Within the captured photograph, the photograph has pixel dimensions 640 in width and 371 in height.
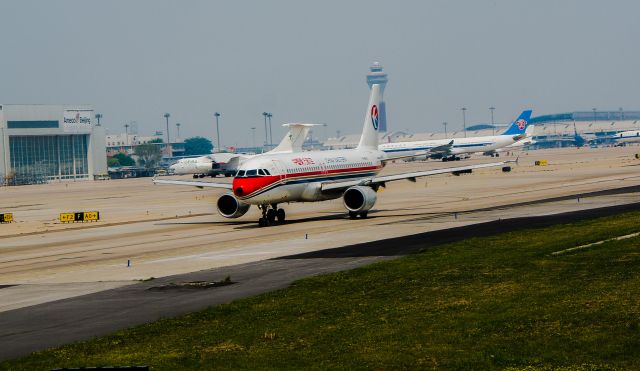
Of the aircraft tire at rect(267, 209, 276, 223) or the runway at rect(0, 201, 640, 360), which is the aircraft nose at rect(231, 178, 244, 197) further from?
the runway at rect(0, 201, 640, 360)

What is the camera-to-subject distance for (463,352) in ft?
60.3

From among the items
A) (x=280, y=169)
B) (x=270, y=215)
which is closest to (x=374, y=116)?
(x=280, y=169)

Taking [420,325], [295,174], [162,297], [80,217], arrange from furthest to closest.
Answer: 1. [80,217]
2. [295,174]
3. [162,297]
4. [420,325]

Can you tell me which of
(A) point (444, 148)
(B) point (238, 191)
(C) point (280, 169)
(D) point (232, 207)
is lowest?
(D) point (232, 207)

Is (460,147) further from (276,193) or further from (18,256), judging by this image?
(18,256)

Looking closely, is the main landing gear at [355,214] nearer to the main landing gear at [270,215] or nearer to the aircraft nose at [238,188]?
the main landing gear at [270,215]

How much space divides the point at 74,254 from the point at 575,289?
29.3 m

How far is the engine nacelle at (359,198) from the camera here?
5919cm

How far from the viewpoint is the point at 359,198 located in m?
59.5

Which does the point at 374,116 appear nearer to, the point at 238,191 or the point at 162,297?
the point at 238,191

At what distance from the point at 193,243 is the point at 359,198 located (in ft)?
43.3

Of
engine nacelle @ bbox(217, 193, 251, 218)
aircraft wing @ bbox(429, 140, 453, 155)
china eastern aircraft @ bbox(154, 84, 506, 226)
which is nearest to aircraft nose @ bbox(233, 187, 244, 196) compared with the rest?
china eastern aircraft @ bbox(154, 84, 506, 226)

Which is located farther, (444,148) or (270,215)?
(444,148)

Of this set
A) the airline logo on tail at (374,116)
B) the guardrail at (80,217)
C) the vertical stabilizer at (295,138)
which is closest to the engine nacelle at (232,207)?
the airline logo on tail at (374,116)
